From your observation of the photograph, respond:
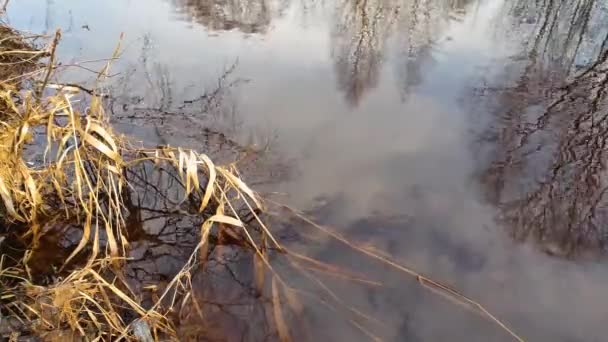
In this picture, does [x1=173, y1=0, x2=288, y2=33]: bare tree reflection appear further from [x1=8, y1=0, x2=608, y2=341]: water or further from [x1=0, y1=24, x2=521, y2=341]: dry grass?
[x1=0, y1=24, x2=521, y2=341]: dry grass

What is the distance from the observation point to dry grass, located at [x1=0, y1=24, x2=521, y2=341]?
2.21 m

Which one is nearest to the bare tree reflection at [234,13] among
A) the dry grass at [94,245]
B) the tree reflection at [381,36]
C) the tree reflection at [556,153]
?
the tree reflection at [381,36]

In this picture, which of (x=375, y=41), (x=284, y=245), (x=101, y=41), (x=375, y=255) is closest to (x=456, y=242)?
(x=375, y=255)

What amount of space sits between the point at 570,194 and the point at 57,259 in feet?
10.6

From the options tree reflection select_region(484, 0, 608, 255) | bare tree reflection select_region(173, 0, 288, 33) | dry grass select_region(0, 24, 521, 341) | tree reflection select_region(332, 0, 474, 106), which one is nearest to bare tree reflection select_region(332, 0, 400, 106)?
tree reflection select_region(332, 0, 474, 106)

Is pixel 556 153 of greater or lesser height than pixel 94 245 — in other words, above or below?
above

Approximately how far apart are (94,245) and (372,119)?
2.47 meters

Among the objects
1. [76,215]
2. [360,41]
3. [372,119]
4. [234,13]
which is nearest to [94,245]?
[76,215]

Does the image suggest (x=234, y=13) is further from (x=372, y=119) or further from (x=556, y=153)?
(x=556, y=153)

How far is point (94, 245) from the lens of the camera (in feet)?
8.48

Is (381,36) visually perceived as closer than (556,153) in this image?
No

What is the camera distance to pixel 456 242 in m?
3.01

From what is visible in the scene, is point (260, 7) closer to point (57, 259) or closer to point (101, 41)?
point (101, 41)

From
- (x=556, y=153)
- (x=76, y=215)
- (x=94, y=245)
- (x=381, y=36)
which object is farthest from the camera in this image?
(x=381, y=36)
